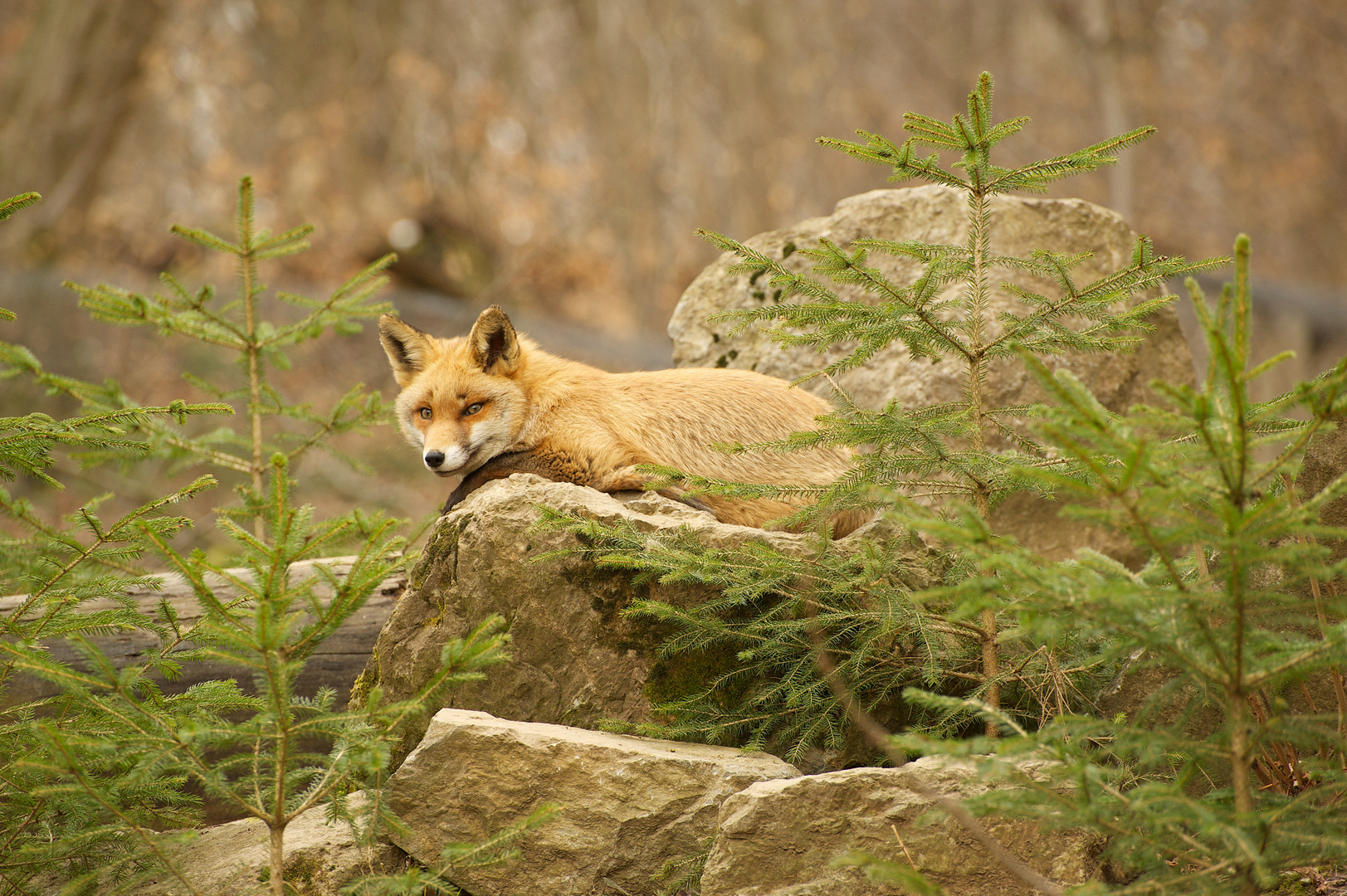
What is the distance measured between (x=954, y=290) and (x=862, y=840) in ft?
12.6

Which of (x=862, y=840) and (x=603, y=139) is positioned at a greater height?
(x=603, y=139)

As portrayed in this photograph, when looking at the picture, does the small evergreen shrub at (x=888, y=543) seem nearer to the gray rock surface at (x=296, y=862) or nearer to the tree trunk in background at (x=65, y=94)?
the gray rock surface at (x=296, y=862)

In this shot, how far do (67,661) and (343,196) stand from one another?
15.1 m

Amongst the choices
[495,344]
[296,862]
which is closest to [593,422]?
[495,344]

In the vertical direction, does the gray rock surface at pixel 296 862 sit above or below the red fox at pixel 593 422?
below

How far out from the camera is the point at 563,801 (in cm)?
335

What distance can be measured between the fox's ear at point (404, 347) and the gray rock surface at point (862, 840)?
10.1 feet

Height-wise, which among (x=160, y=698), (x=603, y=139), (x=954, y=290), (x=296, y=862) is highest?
(x=603, y=139)

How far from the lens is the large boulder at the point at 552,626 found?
12.9 feet

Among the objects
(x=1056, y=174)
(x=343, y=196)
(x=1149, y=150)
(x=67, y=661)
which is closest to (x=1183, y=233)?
(x=1149, y=150)

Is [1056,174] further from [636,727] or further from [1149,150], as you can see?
[1149,150]

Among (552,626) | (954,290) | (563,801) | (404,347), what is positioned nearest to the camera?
(563,801)

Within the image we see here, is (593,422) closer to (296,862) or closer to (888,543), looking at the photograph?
(888,543)

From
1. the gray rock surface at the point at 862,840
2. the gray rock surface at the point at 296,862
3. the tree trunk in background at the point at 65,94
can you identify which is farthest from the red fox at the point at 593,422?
the tree trunk in background at the point at 65,94
